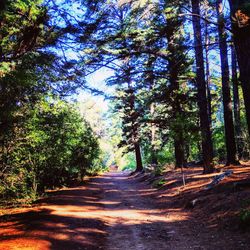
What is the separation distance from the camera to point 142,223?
8.98 m

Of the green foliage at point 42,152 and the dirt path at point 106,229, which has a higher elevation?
the green foliage at point 42,152

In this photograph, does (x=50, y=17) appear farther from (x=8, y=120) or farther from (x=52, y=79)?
(x=8, y=120)

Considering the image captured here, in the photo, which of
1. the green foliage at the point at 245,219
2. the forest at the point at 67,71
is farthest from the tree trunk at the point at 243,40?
the green foliage at the point at 245,219

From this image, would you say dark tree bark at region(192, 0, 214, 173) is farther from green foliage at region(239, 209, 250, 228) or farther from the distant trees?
green foliage at region(239, 209, 250, 228)

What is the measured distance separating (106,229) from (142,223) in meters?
1.09

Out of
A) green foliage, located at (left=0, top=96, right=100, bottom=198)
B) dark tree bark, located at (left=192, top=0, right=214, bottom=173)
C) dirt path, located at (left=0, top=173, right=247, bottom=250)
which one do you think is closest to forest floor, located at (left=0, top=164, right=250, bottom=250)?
dirt path, located at (left=0, top=173, right=247, bottom=250)

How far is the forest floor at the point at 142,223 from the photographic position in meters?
6.80

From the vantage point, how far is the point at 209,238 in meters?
6.97

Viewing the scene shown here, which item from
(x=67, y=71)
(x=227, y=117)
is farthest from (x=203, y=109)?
(x=67, y=71)

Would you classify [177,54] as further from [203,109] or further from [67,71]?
[67,71]

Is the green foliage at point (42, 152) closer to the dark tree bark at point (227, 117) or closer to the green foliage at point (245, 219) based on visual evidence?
the green foliage at point (245, 219)

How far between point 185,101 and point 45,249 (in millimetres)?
13954

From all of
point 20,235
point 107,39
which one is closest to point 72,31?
point 107,39

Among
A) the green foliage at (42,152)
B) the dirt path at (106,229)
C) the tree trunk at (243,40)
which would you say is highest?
the tree trunk at (243,40)
